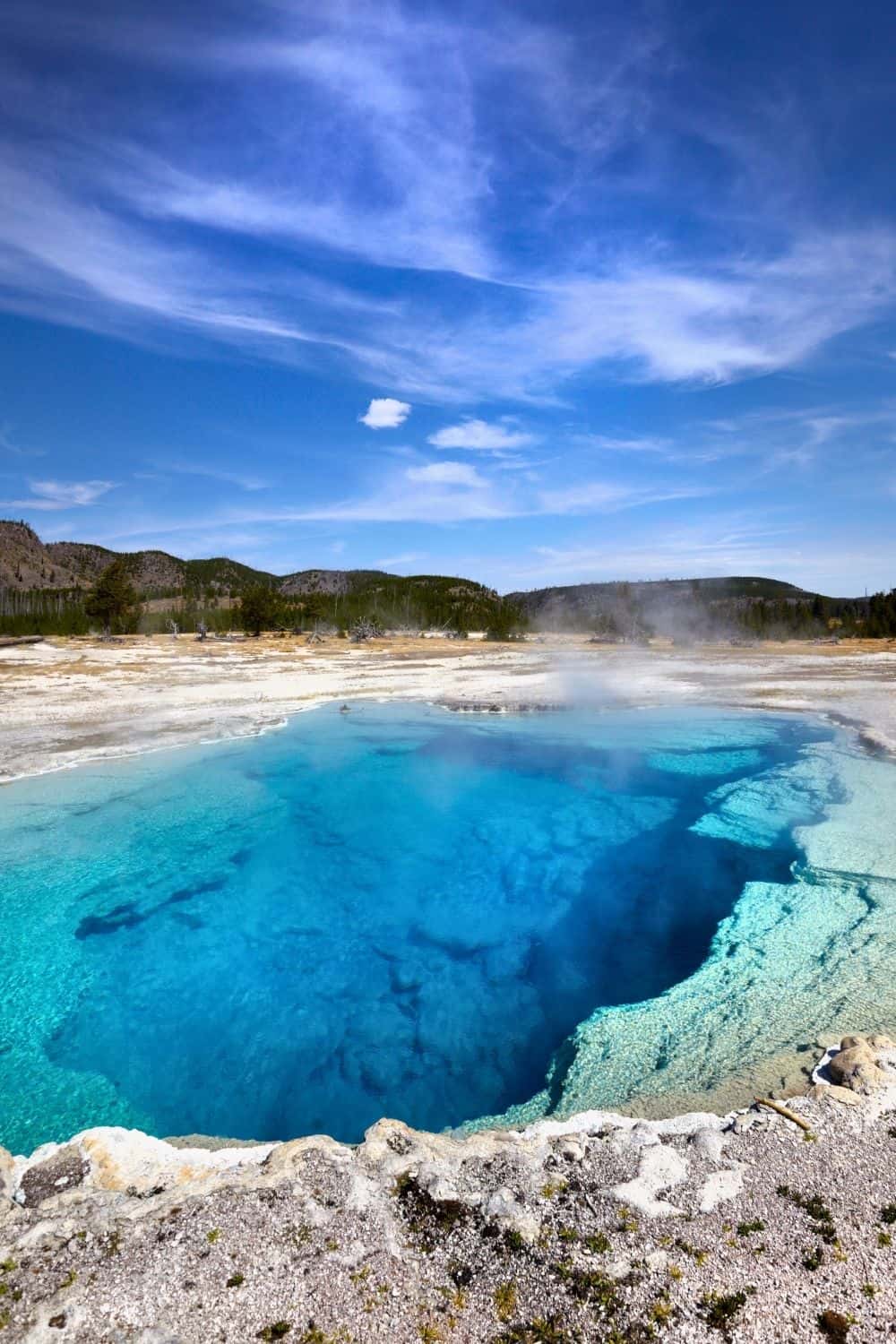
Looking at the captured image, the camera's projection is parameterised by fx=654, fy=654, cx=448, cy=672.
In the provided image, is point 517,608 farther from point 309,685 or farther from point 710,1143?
point 710,1143

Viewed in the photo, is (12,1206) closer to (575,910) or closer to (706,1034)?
(706,1034)

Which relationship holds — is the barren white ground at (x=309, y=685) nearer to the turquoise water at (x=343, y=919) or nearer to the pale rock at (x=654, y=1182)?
the turquoise water at (x=343, y=919)

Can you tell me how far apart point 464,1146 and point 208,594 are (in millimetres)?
161168

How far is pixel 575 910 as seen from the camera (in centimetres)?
982

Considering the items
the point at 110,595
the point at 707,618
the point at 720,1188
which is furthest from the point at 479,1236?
the point at 707,618

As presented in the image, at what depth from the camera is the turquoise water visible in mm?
6254

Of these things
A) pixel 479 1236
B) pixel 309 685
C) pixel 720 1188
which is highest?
pixel 309 685

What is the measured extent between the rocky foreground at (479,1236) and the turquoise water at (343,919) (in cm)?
175

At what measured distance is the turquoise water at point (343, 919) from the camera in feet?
20.5

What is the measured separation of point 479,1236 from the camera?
137 inches

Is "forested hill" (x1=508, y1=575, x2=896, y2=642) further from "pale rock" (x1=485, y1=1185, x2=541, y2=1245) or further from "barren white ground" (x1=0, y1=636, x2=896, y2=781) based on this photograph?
"pale rock" (x1=485, y1=1185, x2=541, y2=1245)

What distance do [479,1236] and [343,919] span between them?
6356mm

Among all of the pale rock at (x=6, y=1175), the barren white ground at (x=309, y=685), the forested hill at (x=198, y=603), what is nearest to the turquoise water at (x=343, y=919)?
the pale rock at (x=6, y=1175)

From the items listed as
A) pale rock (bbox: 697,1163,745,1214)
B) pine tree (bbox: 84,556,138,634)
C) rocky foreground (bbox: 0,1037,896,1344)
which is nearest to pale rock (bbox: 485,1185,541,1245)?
rocky foreground (bbox: 0,1037,896,1344)
